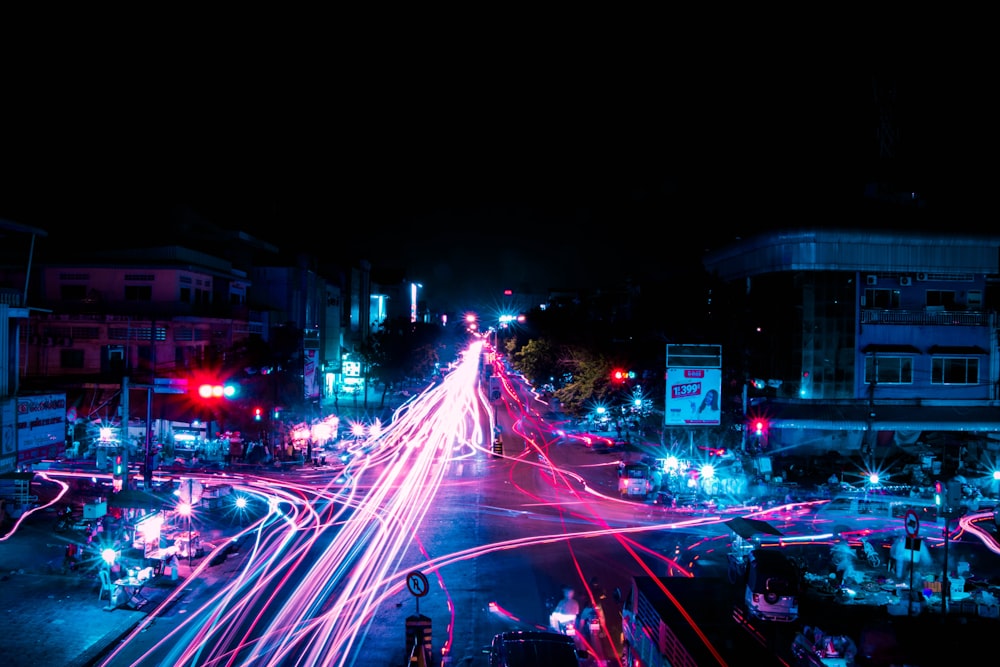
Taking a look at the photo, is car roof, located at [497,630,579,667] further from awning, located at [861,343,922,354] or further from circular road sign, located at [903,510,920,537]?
awning, located at [861,343,922,354]

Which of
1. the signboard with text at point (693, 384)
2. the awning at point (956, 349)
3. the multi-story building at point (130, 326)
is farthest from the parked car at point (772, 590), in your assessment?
the multi-story building at point (130, 326)

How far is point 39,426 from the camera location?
18406 mm

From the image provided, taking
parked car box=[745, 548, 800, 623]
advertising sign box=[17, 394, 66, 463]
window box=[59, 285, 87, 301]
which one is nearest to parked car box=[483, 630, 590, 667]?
parked car box=[745, 548, 800, 623]

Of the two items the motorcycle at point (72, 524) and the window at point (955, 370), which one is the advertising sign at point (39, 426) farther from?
the window at point (955, 370)

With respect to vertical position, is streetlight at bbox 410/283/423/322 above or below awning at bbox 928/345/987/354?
above

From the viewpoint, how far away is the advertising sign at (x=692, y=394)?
22906 millimetres

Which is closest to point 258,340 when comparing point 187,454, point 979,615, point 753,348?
point 187,454

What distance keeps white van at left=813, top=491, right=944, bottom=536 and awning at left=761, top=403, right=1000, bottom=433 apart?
4.93 meters

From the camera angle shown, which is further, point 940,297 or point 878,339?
point 940,297

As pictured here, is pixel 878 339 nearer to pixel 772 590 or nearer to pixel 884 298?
pixel 884 298

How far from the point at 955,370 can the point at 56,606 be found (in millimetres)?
34211

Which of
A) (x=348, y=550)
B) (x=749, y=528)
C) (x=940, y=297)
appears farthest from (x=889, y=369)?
(x=348, y=550)

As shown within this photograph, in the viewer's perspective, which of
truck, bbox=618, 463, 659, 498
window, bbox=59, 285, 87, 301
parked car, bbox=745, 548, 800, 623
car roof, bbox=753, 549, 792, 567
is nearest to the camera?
parked car, bbox=745, 548, 800, 623

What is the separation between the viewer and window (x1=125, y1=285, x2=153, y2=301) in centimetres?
3253
